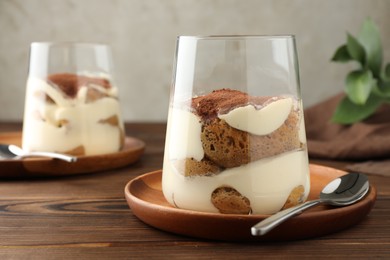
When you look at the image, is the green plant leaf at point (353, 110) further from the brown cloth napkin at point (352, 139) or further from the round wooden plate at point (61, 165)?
the round wooden plate at point (61, 165)

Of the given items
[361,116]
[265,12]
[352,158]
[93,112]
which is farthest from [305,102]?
[93,112]

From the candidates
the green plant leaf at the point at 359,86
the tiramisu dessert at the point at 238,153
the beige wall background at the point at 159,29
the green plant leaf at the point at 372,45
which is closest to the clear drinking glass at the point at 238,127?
the tiramisu dessert at the point at 238,153

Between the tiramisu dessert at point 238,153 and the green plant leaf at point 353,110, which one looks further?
the green plant leaf at point 353,110

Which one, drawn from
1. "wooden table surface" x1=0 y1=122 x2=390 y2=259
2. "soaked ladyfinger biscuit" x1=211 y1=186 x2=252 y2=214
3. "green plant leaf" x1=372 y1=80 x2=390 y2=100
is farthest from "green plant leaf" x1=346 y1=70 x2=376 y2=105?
"soaked ladyfinger biscuit" x1=211 y1=186 x2=252 y2=214

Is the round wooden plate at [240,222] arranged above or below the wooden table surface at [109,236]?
above

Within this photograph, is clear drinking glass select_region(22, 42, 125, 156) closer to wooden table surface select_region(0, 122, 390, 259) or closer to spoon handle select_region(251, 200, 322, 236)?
wooden table surface select_region(0, 122, 390, 259)

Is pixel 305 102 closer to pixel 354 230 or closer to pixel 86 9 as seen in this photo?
pixel 86 9

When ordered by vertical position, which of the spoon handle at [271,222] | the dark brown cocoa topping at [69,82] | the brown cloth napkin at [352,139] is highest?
the dark brown cocoa topping at [69,82]
